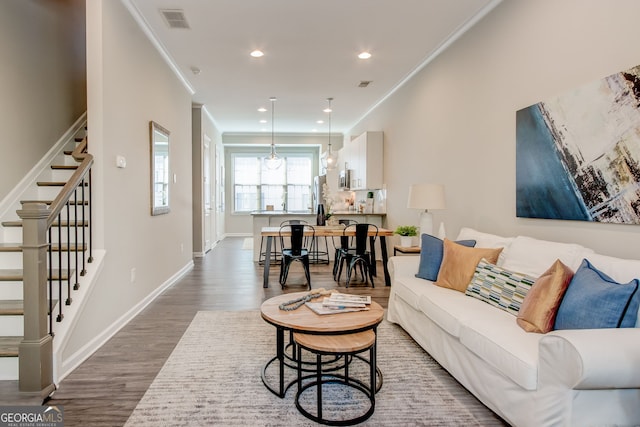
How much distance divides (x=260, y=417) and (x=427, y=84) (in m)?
4.49

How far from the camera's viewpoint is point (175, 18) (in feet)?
12.1

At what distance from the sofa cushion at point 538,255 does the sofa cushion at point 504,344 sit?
42 centimetres

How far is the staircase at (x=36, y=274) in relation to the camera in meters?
2.18

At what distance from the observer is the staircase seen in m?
2.18

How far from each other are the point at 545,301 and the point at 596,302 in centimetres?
27

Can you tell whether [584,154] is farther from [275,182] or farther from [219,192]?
[275,182]

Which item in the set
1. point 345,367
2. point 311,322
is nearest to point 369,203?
point 345,367

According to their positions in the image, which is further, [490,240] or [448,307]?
[490,240]

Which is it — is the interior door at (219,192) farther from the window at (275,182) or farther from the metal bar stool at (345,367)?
the metal bar stool at (345,367)

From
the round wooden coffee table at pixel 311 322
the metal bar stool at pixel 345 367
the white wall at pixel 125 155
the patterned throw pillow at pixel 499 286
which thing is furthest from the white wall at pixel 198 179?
the patterned throw pillow at pixel 499 286

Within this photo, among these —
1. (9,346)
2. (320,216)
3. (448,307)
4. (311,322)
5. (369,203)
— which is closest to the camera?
(311,322)

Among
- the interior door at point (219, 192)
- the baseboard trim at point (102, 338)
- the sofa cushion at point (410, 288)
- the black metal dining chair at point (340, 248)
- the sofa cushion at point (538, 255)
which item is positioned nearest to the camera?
the sofa cushion at point (538, 255)

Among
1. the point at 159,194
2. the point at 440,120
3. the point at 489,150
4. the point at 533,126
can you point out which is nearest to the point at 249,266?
the point at 159,194

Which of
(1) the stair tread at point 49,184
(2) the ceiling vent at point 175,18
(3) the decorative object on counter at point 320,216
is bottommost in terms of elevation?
(3) the decorative object on counter at point 320,216
